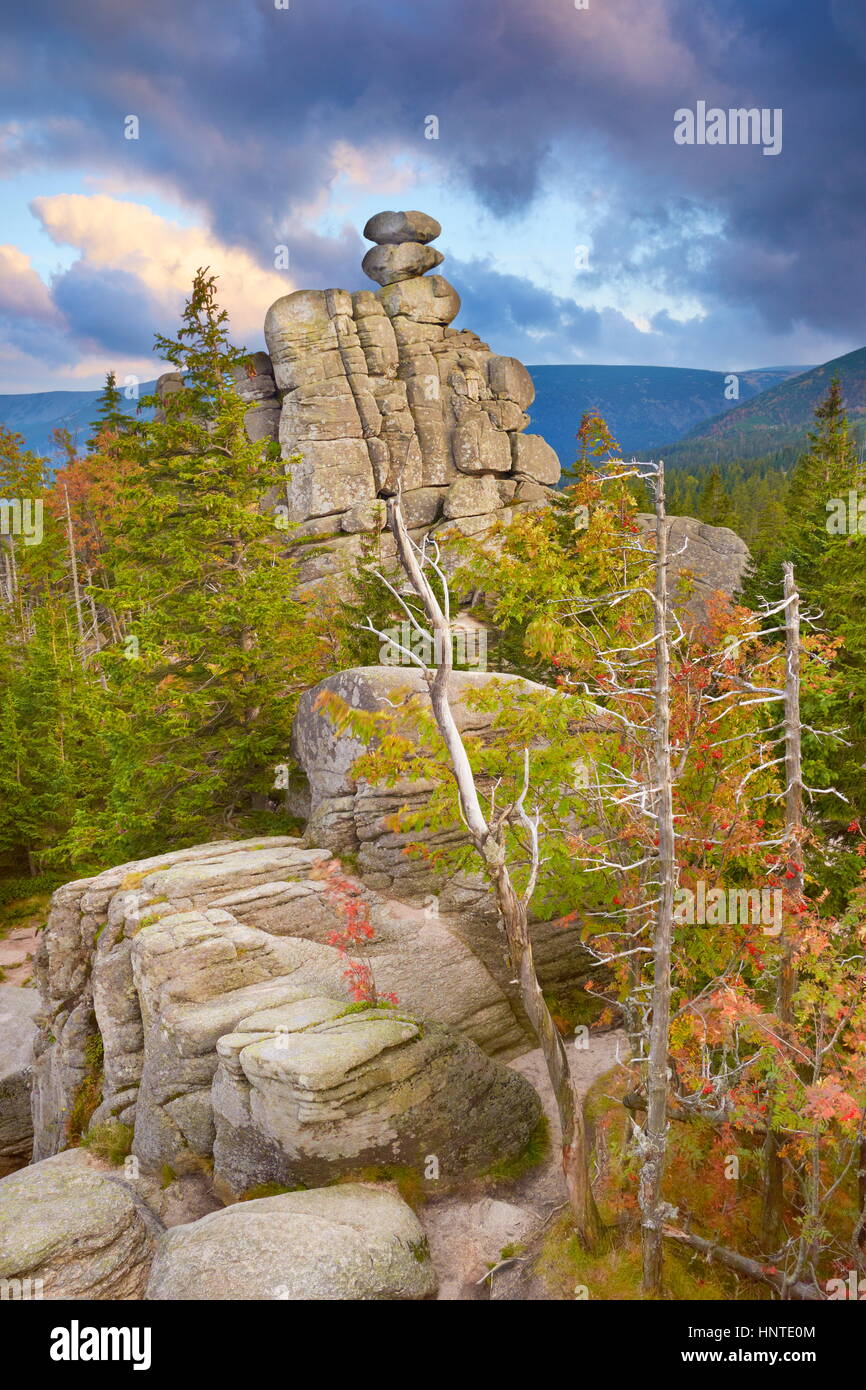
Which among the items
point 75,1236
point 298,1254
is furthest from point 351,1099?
point 75,1236

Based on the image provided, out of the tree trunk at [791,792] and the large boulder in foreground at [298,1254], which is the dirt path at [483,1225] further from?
the tree trunk at [791,792]

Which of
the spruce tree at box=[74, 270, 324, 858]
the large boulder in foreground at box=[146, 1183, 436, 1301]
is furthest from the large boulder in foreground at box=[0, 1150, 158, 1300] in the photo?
the spruce tree at box=[74, 270, 324, 858]

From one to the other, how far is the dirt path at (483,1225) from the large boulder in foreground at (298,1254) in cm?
45

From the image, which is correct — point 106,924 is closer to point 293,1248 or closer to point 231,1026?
point 231,1026

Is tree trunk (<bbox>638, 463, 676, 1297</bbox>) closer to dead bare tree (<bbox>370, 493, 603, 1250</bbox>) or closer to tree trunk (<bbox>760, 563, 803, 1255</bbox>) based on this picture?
dead bare tree (<bbox>370, 493, 603, 1250</bbox>)

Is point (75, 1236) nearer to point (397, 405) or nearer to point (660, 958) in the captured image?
point (660, 958)

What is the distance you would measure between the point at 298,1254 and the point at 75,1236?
321 cm

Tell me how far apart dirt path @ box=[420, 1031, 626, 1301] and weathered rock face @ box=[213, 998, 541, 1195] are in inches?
18.8

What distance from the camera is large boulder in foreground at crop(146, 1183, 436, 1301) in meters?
8.40

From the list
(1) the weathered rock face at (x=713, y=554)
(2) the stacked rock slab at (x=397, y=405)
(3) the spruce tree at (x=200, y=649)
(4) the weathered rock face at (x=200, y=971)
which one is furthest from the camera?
(2) the stacked rock slab at (x=397, y=405)

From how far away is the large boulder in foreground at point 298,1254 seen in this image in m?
8.40

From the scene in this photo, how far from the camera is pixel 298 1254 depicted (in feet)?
28.5

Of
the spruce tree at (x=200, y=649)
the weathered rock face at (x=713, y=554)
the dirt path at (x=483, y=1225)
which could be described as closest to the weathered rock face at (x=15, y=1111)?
the spruce tree at (x=200, y=649)

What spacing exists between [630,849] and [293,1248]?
6.70 meters
